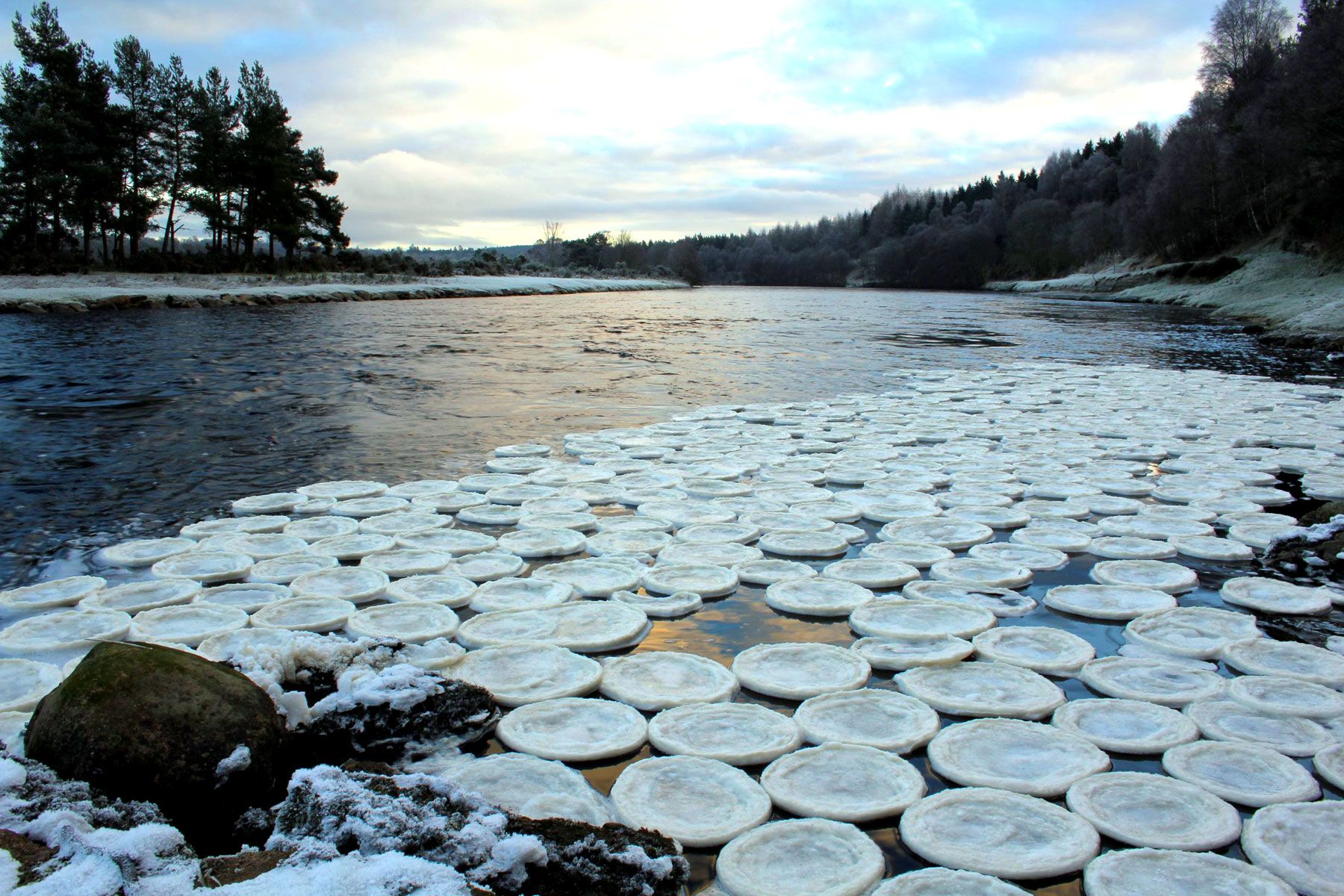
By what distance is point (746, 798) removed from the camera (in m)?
2.04

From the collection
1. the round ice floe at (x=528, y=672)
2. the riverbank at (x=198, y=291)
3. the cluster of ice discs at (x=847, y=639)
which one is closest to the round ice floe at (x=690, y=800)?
the cluster of ice discs at (x=847, y=639)

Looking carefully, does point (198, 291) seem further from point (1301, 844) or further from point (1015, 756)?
point (1301, 844)

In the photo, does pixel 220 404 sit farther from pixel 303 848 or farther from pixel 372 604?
pixel 303 848

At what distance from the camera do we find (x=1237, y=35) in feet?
149

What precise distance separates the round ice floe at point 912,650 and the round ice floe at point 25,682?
255 centimetres

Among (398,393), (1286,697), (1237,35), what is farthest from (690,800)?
(1237,35)

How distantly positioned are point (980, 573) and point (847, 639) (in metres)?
0.93

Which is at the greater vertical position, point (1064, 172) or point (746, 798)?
point (1064, 172)

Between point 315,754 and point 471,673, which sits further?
point 471,673

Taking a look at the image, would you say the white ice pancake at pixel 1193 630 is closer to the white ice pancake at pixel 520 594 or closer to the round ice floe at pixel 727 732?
the round ice floe at pixel 727 732

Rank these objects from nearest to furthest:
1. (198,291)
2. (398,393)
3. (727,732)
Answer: (727,732) → (398,393) → (198,291)

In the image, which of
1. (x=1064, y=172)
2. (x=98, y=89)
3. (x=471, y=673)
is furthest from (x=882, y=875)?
(x=1064, y=172)

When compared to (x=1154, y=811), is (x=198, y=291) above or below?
above

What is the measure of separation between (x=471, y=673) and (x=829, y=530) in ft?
6.96
